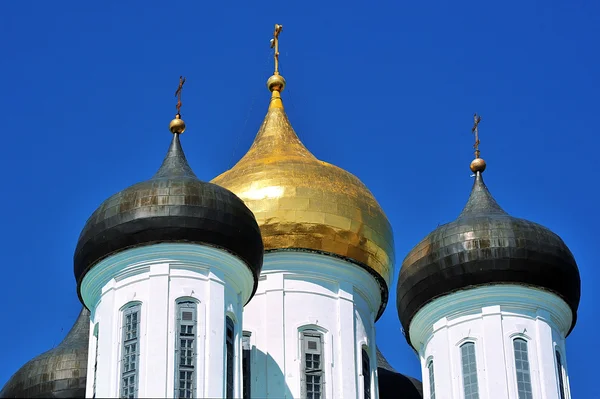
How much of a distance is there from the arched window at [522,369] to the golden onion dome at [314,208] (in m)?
2.98

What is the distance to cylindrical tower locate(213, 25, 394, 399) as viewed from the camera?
30016 millimetres

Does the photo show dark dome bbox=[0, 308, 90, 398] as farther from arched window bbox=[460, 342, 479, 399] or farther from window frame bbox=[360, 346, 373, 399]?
arched window bbox=[460, 342, 479, 399]

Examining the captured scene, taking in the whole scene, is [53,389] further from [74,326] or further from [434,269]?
[434,269]

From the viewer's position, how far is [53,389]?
97.1ft

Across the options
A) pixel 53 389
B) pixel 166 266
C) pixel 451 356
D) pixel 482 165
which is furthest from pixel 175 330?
pixel 482 165

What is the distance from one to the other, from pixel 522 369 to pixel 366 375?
107 inches

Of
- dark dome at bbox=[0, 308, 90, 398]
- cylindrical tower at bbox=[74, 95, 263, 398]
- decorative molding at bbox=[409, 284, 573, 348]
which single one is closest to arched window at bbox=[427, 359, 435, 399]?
decorative molding at bbox=[409, 284, 573, 348]

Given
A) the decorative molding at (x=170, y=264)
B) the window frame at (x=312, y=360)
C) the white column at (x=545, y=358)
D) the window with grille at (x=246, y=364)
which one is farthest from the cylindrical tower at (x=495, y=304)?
the decorative molding at (x=170, y=264)

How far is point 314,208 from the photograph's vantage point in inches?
1230

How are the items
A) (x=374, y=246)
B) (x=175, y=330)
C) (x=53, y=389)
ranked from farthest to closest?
(x=374, y=246) → (x=53, y=389) → (x=175, y=330)

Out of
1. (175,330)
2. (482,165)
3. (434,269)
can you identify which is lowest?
(175,330)

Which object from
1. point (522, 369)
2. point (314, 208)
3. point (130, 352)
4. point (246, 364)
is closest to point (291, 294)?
point (314, 208)

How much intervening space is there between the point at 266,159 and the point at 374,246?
2.45 meters

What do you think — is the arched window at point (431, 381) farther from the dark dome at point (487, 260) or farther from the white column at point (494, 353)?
the white column at point (494, 353)
